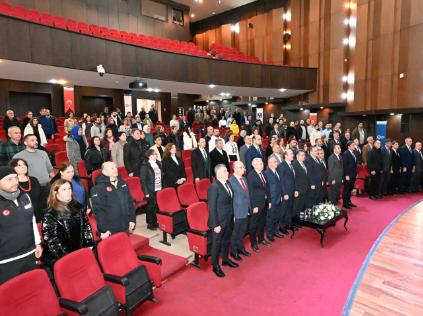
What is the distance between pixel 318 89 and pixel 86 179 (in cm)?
1117

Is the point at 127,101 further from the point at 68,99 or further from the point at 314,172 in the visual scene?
the point at 314,172

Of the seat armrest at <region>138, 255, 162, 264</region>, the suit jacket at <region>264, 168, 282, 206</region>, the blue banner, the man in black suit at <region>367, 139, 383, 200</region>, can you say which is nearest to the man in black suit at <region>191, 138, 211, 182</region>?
the suit jacket at <region>264, 168, 282, 206</region>

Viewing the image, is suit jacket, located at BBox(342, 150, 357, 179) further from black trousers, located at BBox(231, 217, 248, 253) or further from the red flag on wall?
the red flag on wall

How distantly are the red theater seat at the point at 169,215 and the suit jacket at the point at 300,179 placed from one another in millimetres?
1981

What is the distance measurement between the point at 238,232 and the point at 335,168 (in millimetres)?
2992

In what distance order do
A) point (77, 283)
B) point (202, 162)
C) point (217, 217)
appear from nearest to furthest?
point (77, 283) → point (217, 217) → point (202, 162)

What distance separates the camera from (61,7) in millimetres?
11938

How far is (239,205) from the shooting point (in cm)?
385

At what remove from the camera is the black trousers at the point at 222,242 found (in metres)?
3.57

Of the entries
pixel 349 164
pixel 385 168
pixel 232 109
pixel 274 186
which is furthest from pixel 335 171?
pixel 232 109

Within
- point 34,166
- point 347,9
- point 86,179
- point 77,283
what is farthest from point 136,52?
point 347,9

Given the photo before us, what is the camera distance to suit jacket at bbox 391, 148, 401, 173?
23.9ft

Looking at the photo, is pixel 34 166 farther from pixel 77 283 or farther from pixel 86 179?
pixel 77 283

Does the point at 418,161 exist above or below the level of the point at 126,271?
above
